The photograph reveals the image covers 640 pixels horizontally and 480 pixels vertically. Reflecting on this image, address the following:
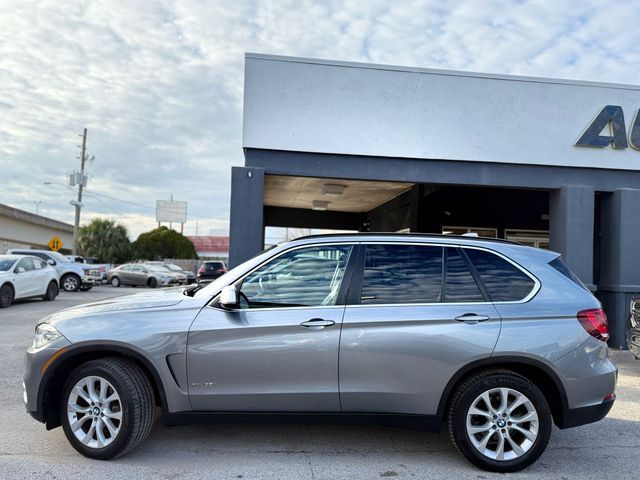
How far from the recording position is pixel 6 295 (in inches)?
562

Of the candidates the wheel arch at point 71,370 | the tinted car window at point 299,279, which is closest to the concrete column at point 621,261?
the tinted car window at point 299,279

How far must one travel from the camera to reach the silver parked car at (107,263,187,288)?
28062 millimetres

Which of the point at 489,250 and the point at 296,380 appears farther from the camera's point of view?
the point at 489,250

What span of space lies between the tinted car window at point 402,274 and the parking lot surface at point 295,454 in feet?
4.27

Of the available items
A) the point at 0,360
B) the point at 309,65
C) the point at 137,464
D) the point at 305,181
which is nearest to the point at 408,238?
the point at 137,464

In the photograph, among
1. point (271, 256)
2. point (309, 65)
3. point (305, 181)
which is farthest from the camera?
point (305, 181)

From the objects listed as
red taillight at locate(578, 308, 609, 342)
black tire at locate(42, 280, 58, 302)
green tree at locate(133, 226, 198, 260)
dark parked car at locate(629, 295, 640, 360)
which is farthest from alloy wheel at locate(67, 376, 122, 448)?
green tree at locate(133, 226, 198, 260)

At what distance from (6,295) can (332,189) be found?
9.27m

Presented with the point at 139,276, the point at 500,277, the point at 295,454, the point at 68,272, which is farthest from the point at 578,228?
the point at 139,276

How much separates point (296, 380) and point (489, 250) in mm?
1883

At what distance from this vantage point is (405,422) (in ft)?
13.2

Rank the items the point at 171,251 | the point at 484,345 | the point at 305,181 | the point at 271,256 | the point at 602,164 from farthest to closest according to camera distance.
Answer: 1. the point at 171,251
2. the point at 305,181
3. the point at 602,164
4. the point at 271,256
5. the point at 484,345

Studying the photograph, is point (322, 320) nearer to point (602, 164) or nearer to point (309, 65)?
point (309, 65)

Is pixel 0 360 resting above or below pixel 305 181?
below
